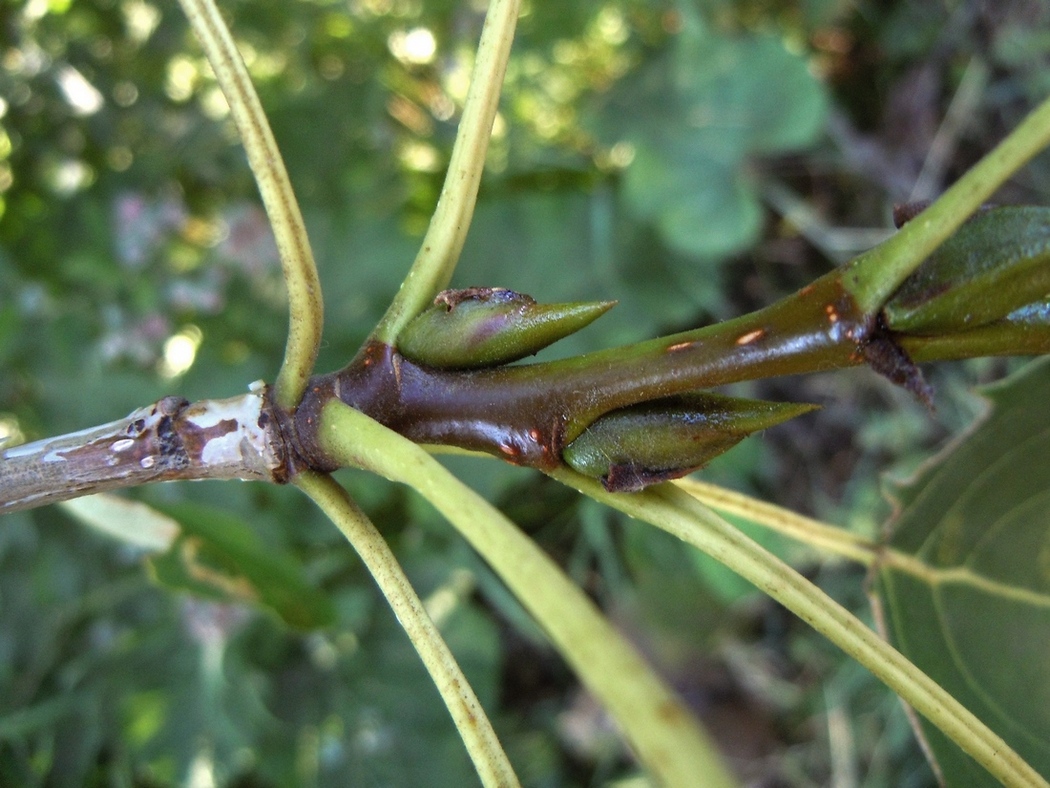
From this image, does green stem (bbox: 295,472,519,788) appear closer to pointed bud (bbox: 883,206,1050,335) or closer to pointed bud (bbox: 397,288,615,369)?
pointed bud (bbox: 397,288,615,369)

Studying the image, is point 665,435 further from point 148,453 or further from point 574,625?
point 148,453

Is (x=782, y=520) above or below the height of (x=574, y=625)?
above

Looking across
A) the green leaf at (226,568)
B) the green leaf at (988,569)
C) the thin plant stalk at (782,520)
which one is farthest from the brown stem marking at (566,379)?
the green leaf at (226,568)

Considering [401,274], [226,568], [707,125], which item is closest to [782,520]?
[226,568]

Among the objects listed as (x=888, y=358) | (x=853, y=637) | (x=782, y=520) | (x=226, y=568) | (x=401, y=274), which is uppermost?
(x=401, y=274)

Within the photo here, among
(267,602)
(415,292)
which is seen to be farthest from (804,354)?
(267,602)

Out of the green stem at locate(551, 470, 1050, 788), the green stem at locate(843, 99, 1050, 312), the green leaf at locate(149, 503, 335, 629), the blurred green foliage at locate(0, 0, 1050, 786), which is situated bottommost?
the green stem at locate(551, 470, 1050, 788)

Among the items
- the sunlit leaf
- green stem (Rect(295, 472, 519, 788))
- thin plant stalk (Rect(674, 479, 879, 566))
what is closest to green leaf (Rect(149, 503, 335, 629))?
the sunlit leaf
